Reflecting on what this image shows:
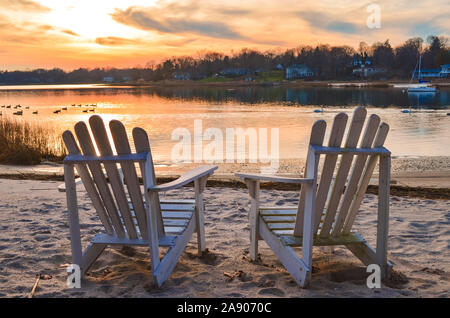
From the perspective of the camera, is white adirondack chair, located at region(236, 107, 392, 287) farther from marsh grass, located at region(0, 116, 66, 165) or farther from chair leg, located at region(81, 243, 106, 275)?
marsh grass, located at region(0, 116, 66, 165)

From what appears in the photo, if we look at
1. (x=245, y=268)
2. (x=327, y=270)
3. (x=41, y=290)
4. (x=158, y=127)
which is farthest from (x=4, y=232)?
(x=158, y=127)

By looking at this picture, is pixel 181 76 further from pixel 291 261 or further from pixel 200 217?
pixel 291 261

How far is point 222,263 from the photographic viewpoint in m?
3.37

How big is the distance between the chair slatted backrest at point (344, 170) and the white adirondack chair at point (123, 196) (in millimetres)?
857

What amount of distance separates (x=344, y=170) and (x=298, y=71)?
119502 mm

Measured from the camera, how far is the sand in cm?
285

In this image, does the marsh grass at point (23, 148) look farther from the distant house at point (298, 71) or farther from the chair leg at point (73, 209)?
the distant house at point (298, 71)

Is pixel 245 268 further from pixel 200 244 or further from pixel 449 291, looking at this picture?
pixel 449 291

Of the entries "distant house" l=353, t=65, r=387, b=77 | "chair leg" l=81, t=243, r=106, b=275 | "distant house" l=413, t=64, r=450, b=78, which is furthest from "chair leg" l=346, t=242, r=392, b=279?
"distant house" l=353, t=65, r=387, b=77

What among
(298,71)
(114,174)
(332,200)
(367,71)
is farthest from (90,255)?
(298,71)

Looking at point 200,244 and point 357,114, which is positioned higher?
point 357,114

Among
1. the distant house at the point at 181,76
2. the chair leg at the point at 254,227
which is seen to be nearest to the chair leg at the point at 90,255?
the chair leg at the point at 254,227
